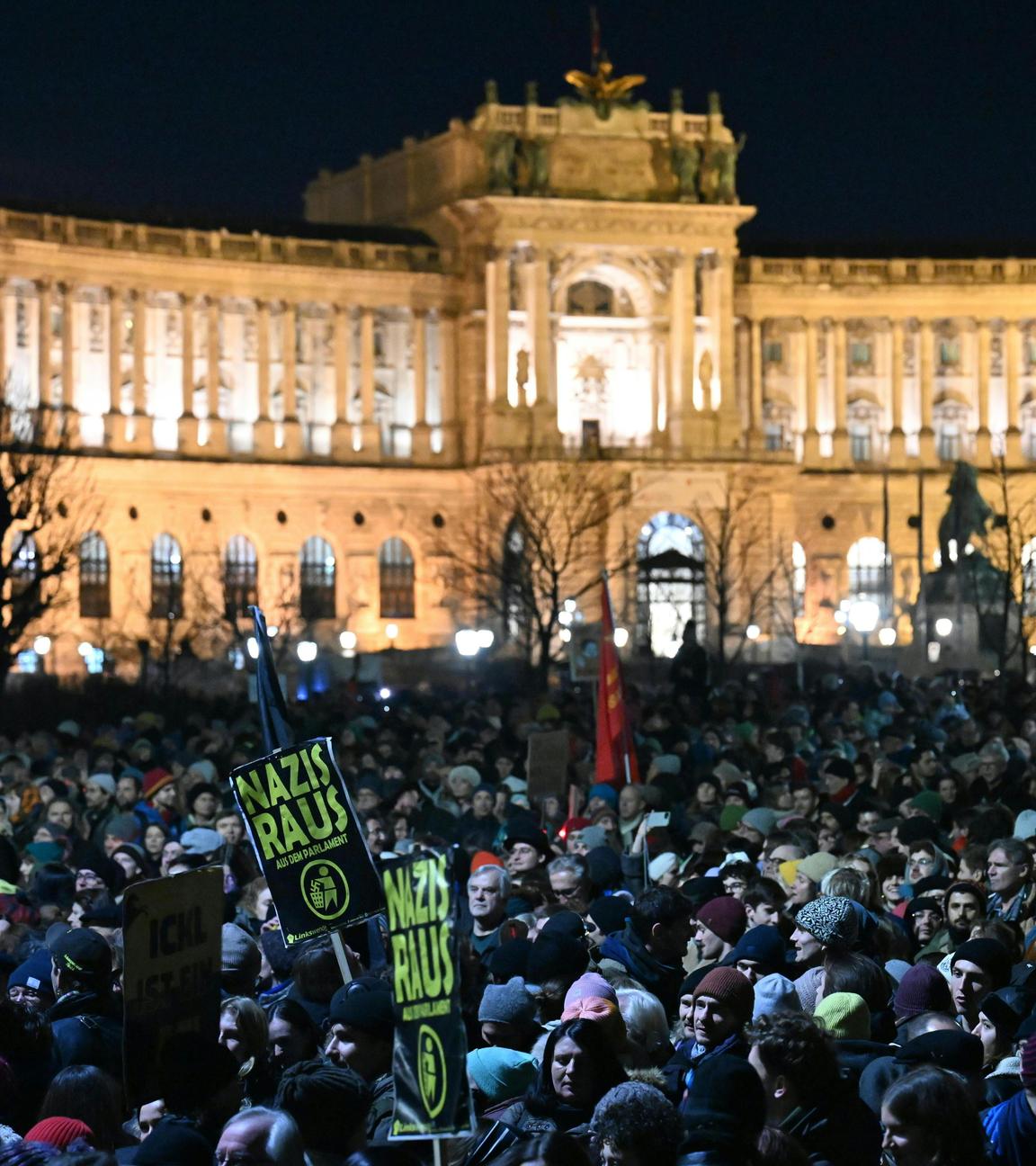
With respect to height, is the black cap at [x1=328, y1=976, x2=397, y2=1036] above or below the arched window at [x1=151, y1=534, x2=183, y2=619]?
below

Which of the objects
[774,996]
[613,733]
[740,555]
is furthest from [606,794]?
[740,555]

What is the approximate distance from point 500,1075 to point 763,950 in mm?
2008

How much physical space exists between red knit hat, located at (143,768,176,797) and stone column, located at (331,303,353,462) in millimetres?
73553

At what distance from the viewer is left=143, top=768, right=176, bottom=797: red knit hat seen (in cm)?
2686

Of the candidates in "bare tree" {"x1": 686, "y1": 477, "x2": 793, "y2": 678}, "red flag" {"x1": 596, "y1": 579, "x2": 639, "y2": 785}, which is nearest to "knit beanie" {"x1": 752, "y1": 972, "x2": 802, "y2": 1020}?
"red flag" {"x1": 596, "y1": 579, "x2": 639, "y2": 785}

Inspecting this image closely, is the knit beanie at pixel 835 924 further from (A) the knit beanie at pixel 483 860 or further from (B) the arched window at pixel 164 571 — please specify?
(B) the arched window at pixel 164 571

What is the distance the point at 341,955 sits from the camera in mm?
13734

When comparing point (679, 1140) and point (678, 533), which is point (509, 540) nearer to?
point (678, 533)

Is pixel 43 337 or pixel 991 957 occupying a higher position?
pixel 43 337

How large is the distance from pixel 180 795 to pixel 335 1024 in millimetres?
14870

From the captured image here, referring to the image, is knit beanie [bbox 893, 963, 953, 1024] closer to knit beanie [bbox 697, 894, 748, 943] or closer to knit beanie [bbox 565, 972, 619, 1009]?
knit beanie [bbox 565, 972, 619, 1009]

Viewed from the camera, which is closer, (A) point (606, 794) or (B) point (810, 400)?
(A) point (606, 794)

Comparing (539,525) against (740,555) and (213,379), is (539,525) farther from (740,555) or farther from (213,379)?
(213,379)

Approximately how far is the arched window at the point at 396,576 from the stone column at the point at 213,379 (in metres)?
7.15
